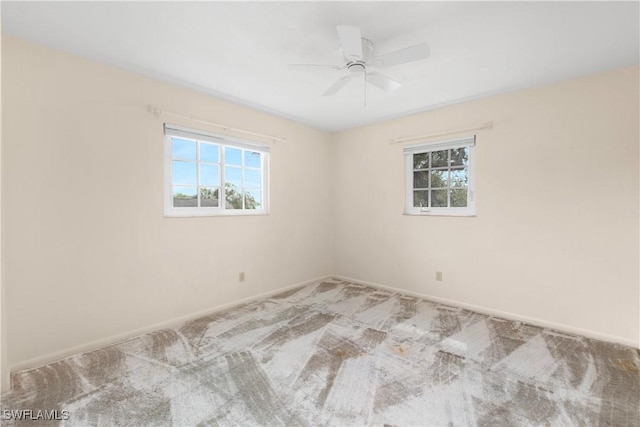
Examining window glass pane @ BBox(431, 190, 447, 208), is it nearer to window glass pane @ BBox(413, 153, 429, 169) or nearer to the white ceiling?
window glass pane @ BBox(413, 153, 429, 169)

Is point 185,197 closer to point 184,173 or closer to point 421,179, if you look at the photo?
point 184,173

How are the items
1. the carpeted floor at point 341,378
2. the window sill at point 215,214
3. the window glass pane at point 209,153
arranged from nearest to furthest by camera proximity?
1. the carpeted floor at point 341,378
2. the window sill at point 215,214
3. the window glass pane at point 209,153

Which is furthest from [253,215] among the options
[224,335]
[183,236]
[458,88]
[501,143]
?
[501,143]

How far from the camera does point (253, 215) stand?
350 centimetres

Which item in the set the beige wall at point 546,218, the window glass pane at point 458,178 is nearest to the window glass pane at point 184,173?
the beige wall at point 546,218

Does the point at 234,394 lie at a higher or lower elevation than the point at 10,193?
lower

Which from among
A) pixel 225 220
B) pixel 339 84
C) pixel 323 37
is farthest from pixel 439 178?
pixel 225 220

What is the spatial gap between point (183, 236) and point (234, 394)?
1633mm

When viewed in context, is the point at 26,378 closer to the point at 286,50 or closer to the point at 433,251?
the point at 286,50

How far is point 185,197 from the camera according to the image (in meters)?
2.95

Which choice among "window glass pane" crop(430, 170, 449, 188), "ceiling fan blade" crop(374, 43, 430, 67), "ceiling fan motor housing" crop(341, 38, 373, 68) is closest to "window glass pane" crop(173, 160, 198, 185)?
"ceiling fan motor housing" crop(341, 38, 373, 68)

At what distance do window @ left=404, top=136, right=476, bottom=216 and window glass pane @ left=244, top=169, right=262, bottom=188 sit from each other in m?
1.90

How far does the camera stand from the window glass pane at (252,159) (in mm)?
3518

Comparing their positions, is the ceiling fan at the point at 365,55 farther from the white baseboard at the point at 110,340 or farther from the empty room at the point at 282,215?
the white baseboard at the point at 110,340
